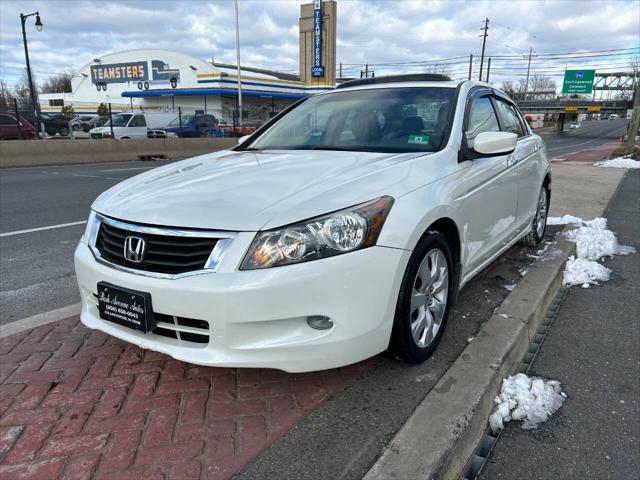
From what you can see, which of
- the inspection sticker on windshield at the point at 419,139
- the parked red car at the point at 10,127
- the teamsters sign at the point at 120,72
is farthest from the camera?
the teamsters sign at the point at 120,72

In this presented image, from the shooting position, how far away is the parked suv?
2473cm

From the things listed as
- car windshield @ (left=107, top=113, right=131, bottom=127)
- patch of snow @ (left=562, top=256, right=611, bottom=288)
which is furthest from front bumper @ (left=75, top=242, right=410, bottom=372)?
car windshield @ (left=107, top=113, right=131, bottom=127)

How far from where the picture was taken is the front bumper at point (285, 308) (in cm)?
214

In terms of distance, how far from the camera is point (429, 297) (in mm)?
2799

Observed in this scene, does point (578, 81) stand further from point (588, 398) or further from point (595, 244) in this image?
point (588, 398)

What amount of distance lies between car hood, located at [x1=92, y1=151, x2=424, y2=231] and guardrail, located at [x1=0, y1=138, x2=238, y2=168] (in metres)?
14.3

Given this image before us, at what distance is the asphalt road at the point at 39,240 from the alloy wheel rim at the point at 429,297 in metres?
2.73

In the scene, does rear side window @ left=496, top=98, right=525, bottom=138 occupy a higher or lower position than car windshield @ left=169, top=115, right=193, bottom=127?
higher

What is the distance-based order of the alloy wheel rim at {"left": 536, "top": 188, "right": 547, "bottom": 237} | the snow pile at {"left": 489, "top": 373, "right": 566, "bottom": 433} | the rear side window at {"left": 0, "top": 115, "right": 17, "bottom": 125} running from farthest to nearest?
the rear side window at {"left": 0, "top": 115, "right": 17, "bottom": 125} < the alloy wheel rim at {"left": 536, "top": 188, "right": 547, "bottom": 237} < the snow pile at {"left": 489, "top": 373, "right": 566, "bottom": 433}

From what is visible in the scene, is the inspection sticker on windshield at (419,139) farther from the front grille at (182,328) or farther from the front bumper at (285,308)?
the front grille at (182,328)

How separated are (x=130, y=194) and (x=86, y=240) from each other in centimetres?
36

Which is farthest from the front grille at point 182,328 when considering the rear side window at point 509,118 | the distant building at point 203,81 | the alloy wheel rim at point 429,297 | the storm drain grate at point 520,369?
the distant building at point 203,81

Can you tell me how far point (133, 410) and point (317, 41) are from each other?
131 feet

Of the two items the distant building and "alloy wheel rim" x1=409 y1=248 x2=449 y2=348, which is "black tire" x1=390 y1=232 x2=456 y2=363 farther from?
the distant building
